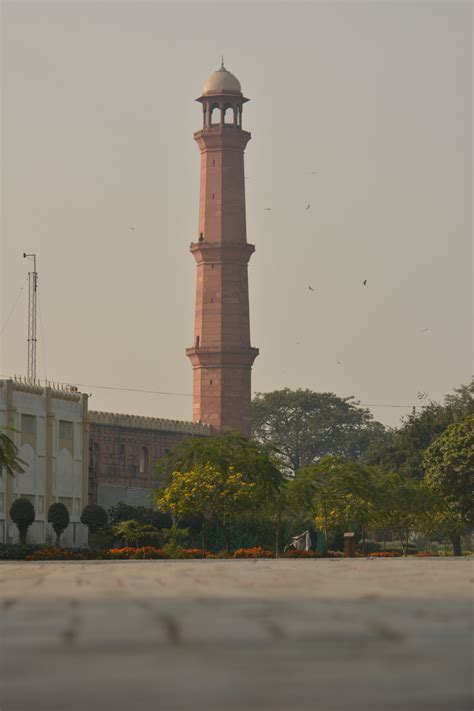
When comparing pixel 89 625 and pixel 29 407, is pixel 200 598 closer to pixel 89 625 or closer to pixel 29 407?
pixel 89 625

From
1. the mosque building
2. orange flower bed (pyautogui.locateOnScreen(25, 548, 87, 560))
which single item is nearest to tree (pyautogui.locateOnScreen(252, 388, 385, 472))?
the mosque building

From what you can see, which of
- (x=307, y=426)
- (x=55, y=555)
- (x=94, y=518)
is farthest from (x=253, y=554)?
(x=307, y=426)

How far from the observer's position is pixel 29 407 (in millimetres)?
78938

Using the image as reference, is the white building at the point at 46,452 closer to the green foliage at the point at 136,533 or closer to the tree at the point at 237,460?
the green foliage at the point at 136,533

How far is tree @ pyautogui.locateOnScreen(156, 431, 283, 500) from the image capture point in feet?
186

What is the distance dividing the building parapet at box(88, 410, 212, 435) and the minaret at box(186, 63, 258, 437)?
1.91 meters

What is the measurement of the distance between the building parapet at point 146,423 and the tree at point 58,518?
2686 cm

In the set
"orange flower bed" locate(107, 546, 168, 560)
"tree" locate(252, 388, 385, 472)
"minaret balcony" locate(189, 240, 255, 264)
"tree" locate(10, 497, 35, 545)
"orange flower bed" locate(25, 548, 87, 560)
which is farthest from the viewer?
"tree" locate(252, 388, 385, 472)

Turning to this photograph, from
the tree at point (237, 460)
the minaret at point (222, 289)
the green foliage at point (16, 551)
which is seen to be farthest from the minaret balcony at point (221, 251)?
the green foliage at point (16, 551)

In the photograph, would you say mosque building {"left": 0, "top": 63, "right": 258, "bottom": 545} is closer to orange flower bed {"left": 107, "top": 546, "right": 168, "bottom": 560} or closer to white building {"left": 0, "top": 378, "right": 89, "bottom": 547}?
white building {"left": 0, "top": 378, "right": 89, "bottom": 547}

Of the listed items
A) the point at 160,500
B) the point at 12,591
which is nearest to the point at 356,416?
the point at 160,500

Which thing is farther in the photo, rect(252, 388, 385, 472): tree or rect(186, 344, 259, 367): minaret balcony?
rect(252, 388, 385, 472): tree

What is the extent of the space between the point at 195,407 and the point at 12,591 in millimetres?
93024

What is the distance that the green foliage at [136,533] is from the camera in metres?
58.4
